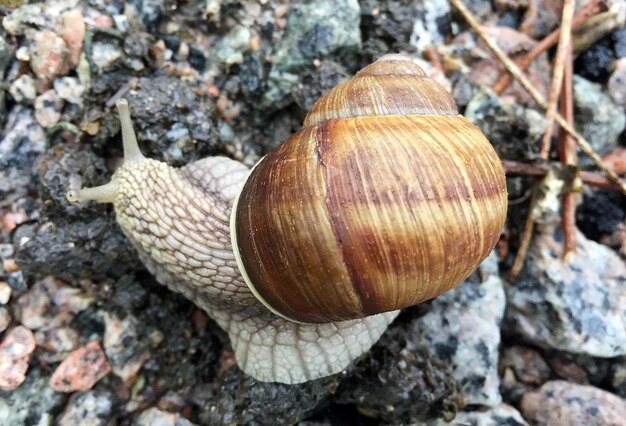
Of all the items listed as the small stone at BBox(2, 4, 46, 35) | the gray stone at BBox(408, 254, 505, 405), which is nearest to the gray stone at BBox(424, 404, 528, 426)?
the gray stone at BBox(408, 254, 505, 405)

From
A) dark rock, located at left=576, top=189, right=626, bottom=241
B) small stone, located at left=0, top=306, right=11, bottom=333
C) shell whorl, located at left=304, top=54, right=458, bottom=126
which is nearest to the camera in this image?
shell whorl, located at left=304, top=54, right=458, bottom=126

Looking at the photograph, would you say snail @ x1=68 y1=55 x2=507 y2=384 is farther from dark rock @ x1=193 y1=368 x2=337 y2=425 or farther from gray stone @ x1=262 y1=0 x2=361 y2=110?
gray stone @ x1=262 y1=0 x2=361 y2=110

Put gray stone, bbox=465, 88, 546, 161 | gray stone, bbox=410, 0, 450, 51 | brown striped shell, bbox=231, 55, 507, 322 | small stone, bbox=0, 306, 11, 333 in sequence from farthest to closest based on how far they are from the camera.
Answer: gray stone, bbox=410, 0, 450, 51
gray stone, bbox=465, 88, 546, 161
small stone, bbox=0, 306, 11, 333
brown striped shell, bbox=231, 55, 507, 322

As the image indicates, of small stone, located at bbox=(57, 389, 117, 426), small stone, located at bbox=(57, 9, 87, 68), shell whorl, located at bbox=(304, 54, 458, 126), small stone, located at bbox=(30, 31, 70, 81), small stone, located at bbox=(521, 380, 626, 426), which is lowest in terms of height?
small stone, located at bbox=(57, 389, 117, 426)

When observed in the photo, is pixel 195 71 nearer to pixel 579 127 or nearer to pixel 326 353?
pixel 326 353

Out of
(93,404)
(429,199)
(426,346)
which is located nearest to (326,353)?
(426,346)

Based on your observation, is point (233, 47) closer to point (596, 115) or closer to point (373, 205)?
point (373, 205)

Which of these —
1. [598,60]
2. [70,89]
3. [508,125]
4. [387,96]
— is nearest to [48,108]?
[70,89]
